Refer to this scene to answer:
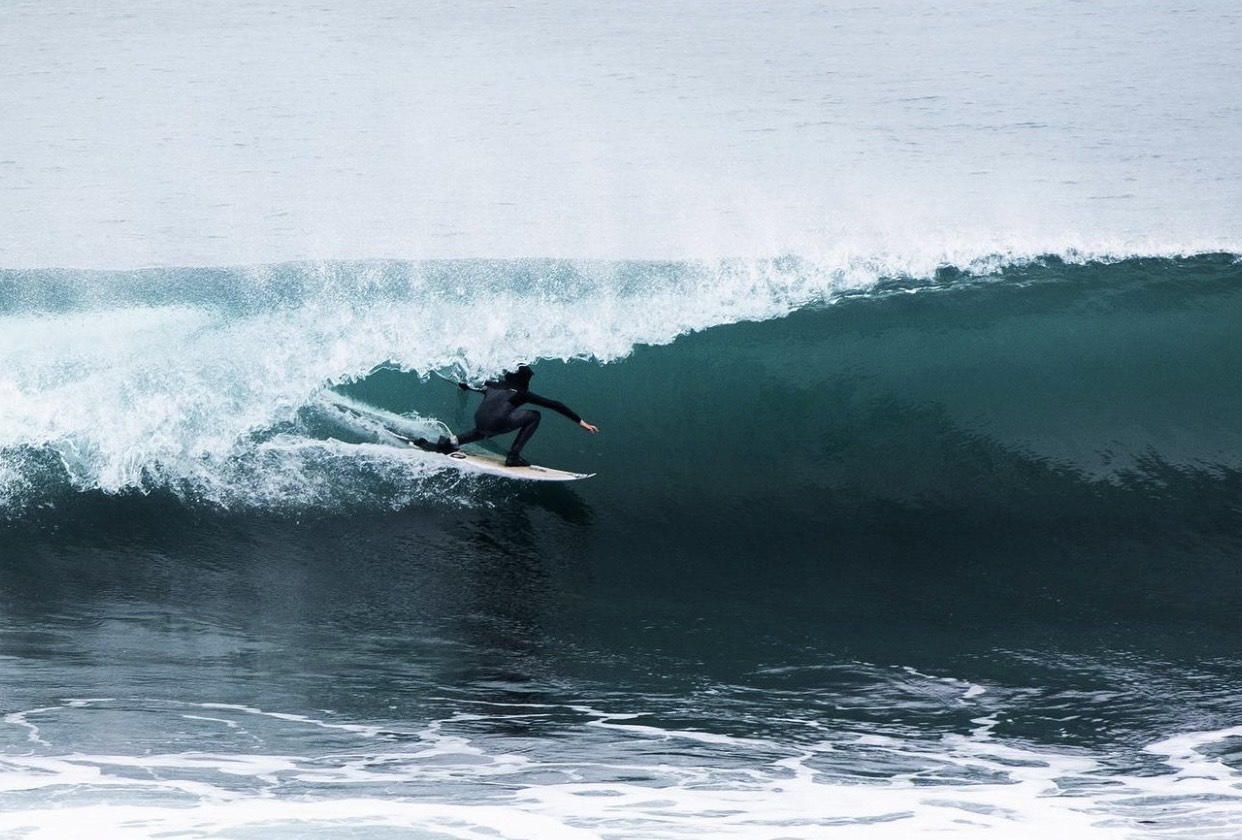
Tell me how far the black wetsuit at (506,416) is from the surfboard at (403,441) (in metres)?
0.14

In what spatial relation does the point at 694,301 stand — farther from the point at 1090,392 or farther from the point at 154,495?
the point at 154,495

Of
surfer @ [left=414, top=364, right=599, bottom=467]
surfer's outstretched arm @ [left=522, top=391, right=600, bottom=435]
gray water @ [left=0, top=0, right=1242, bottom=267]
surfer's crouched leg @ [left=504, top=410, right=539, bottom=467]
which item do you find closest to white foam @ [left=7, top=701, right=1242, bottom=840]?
surfer's outstretched arm @ [left=522, top=391, right=600, bottom=435]

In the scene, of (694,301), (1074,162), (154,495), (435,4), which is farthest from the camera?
(435,4)

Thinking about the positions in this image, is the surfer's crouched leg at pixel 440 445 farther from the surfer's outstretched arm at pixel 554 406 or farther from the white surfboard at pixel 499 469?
the surfer's outstretched arm at pixel 554 406

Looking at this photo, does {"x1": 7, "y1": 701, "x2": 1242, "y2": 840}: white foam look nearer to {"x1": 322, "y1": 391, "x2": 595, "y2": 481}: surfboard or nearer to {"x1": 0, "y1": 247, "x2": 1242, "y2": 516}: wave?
{"x1": 322, "y1": 391, "x2": 595, "y2": 481}: surfboard

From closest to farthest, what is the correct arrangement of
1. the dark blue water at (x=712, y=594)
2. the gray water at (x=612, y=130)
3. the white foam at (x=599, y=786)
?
1. the white foam at (x=599, y=786)
2. the dark blue water at (x=712, y=594)
3. the gray water at (x=612, y=130)

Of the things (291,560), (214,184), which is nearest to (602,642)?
(291,560)

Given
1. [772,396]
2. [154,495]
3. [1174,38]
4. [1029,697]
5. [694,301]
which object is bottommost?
→ [1029,697]

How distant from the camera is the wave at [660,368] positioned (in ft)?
32.2

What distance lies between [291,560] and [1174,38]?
44.1ft

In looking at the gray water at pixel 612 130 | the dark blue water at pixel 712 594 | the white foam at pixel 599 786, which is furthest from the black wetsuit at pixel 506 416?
the gray water at pixel 612 130

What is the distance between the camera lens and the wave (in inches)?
386

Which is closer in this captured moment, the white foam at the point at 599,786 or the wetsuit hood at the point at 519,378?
the white foam at the point at 599,786

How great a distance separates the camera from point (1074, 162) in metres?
13.6
